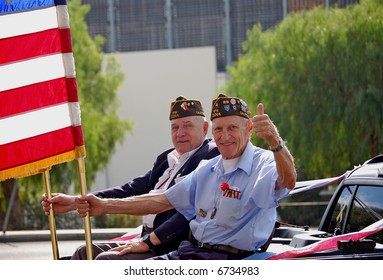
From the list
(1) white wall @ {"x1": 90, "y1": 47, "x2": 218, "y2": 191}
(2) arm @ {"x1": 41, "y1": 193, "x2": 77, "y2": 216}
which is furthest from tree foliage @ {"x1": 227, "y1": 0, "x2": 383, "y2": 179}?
(2) arm @ {"x1": 41, "y1": 193, "x2": 77, "y2": 216}

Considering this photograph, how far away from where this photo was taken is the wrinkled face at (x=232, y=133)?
440 cm

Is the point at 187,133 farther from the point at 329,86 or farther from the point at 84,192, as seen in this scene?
the point at 329,86

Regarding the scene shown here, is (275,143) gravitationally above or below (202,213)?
above

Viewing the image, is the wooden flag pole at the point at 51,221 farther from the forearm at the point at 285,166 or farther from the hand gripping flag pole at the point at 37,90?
the forearm at the point at 285,166

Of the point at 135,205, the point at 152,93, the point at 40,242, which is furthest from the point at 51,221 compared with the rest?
the point at 152,93

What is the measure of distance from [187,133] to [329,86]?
17.5 metres

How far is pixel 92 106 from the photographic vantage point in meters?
27.5

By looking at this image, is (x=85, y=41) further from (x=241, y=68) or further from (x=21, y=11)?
(x=21, y=11)

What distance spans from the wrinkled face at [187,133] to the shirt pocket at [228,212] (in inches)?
37.9

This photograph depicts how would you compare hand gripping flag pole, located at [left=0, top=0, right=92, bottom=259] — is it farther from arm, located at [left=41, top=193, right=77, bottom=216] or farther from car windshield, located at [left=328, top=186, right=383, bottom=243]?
car windshield, located at [left=328, top=186, right=383, bottom=243]

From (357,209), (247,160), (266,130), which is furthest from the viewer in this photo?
(357,209)

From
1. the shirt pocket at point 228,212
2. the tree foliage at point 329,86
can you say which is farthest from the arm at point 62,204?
the tree foliage at point 329,86
